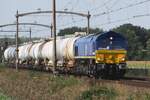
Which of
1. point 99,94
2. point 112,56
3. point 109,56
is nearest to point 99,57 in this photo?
point 109,56

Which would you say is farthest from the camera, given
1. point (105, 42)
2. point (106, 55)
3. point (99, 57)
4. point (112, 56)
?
point (105, 42)

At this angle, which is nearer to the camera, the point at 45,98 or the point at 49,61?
the point at 45,98

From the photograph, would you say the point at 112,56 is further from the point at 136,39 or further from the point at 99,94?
the point at 136,39

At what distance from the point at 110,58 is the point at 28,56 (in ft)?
110

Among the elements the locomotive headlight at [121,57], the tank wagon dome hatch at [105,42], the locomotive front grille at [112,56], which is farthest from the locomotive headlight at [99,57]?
the locomotive headlight at [121,57]

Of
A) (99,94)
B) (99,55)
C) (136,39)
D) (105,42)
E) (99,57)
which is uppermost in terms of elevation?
(136,39)

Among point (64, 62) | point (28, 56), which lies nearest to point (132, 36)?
point (28, 56)

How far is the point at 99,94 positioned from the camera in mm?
22188

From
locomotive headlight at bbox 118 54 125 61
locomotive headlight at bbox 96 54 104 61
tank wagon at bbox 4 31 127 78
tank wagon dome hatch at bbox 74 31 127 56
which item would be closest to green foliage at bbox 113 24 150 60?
tank wagon at bbox 4 31 127 78

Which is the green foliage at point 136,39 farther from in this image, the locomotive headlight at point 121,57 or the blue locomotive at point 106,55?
the locomotive headlight at point 121,57

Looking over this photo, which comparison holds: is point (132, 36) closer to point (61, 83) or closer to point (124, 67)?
point (124, 67)

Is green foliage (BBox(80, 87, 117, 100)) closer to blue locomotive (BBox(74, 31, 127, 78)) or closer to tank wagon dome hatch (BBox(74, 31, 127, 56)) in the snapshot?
blue locomotive (BBox(74, 31, 127, 78))

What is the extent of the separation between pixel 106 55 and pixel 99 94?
16194 millimetres

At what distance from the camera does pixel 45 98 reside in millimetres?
21547
